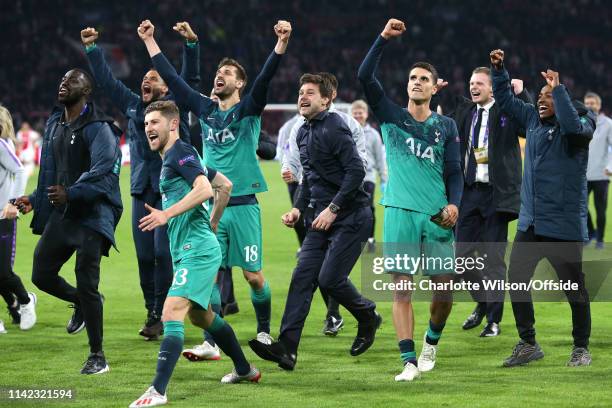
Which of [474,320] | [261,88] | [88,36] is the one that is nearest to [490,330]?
[474,320]

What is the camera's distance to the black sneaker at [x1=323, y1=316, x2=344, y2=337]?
9.49m

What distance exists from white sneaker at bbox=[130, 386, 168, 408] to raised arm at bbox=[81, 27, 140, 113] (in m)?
3.33

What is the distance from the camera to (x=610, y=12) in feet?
171

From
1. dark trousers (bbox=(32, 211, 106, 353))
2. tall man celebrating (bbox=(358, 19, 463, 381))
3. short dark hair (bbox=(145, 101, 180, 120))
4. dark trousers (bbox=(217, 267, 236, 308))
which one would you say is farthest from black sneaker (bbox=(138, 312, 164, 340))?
short dark hair (bbox=(145, 101, 180, 120))

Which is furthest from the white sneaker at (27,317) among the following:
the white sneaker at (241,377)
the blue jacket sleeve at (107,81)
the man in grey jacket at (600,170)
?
the man in grey jacket at (600,170)

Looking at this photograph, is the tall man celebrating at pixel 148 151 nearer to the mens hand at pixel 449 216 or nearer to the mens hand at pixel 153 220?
the mens hand at pixel 449 216

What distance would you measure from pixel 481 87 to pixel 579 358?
8.51 ft

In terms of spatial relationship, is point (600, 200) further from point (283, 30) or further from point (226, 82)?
point (283, 30)

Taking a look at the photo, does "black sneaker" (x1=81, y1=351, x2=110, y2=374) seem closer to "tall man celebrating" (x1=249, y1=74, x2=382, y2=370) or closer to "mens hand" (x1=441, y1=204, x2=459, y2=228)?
"tall man celebrating" (x1=249, y1=74, x2=382, y2=370)

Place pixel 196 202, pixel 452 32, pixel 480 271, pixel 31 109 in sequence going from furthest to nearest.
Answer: pixel 452 32
pixel 31 109
pixel 480 271
pixel 196 202

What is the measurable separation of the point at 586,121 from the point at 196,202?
3018mm

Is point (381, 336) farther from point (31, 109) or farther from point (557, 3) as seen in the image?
point (557, 3)

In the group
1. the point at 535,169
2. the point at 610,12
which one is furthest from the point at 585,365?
the point at 610,12

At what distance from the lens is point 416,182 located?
25.5 feet
